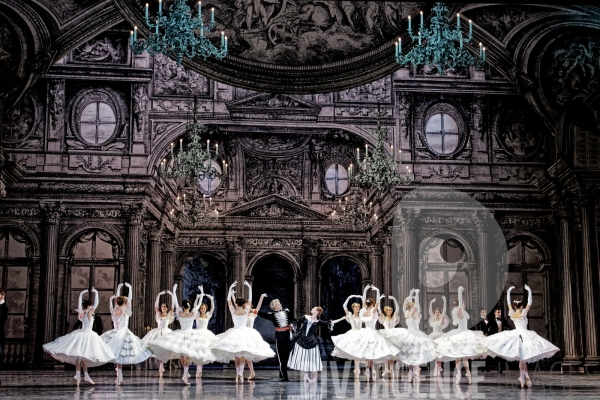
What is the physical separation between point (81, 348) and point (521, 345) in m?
7.45

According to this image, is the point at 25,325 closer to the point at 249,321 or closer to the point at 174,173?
the point at 174,173

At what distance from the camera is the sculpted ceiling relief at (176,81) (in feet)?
79.3

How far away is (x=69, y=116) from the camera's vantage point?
79.0 feet

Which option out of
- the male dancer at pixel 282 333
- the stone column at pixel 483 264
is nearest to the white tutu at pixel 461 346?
the male dancer at pixel 282 333

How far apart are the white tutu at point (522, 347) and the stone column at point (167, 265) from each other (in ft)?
55.2

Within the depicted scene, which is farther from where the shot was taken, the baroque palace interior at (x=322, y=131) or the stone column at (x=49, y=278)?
the stone column at (x=49, y=278)

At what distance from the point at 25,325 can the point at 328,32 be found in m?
12.1

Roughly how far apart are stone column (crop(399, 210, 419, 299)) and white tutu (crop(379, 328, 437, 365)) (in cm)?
851

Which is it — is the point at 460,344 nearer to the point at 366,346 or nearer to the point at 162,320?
the point at 366,346

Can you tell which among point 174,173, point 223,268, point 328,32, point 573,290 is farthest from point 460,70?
point 223,268

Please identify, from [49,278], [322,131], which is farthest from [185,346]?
[322,131]

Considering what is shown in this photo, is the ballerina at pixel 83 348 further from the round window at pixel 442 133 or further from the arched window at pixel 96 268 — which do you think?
the round window at pixel 442 133

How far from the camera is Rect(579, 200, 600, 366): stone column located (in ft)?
68.9

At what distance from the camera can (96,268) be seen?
24.1 m
